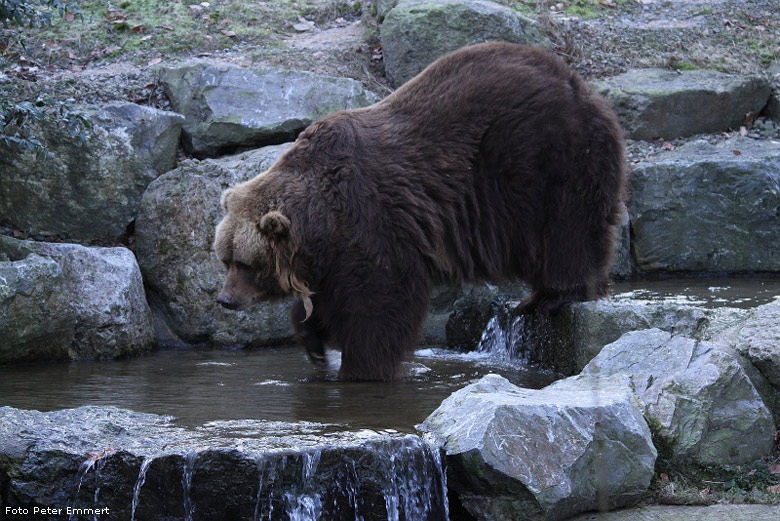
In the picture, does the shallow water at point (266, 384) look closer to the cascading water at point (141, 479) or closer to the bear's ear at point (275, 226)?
the cascading water at point (141, 479)

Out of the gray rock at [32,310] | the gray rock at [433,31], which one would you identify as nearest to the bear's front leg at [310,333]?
the gray rock at [32,310]

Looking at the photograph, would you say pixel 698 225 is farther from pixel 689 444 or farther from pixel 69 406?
pixel 69 406

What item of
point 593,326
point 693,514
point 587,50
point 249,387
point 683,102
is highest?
point 587,50

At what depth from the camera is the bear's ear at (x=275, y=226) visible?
6703mm

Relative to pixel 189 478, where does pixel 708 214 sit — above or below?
above

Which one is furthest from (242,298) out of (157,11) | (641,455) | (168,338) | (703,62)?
(703,62)

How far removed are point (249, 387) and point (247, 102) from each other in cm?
495

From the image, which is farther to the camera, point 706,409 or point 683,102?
point 683,102

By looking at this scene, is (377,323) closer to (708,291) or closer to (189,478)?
(189,478)

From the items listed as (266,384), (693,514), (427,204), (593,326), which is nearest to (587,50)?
(427,204)

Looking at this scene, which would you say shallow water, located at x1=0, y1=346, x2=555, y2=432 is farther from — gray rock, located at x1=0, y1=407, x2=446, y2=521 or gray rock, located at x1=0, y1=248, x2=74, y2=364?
gray rock, located at x1=0, y1=407, x2=446, y2=521

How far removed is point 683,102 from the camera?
477 inches

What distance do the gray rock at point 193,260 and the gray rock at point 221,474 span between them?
13.7 feet

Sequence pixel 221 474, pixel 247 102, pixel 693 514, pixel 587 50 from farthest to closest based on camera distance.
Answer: pixel 587 50 → pixel 247 102 → pixel 693 514 → pixel 221 474
